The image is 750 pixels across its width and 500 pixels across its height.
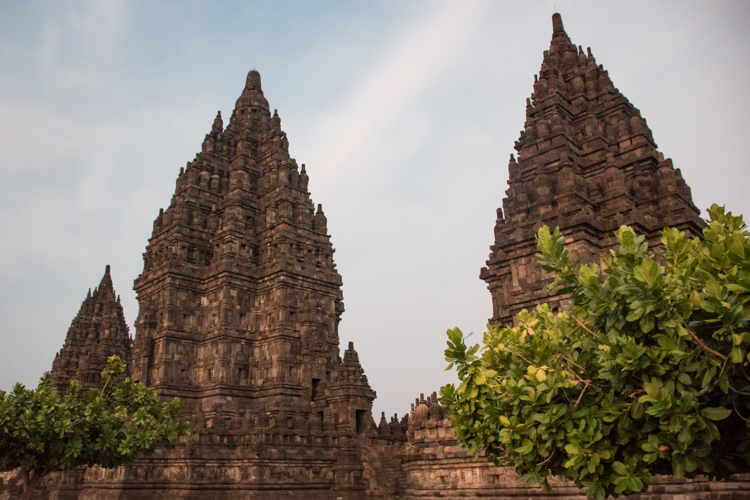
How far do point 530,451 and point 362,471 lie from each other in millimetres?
21866

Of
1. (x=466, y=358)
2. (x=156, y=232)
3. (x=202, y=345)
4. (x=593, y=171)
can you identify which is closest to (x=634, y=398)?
(x=466, y=358)

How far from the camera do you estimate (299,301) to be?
3484 cm

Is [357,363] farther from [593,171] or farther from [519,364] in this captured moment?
[519,364]

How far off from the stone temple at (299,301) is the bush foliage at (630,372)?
8449 millimetres

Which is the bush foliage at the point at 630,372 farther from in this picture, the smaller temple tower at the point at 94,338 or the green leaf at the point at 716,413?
the smaller temple tower at the point at 94,338

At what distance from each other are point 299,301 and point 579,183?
18.7m

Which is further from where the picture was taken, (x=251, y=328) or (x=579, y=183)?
(x=251, y=328)

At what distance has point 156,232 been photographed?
3816cm

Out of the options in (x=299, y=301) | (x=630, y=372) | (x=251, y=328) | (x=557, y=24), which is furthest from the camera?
(x=299, y=301)

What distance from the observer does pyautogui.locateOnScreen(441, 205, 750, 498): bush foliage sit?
20.9 feet

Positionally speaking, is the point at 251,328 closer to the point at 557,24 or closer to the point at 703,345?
the point at 557,24

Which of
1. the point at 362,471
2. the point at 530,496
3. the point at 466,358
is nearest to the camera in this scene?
the point at 466,358

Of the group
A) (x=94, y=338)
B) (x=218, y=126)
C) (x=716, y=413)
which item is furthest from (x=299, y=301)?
(x=716, y=413)

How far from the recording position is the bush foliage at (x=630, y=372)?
6.38 meters
